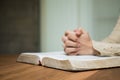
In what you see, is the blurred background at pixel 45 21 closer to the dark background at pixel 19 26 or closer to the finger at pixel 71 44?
the dark background at pixel 19 26

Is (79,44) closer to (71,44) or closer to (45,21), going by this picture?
(71,44)

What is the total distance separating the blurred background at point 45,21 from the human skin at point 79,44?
791 mm

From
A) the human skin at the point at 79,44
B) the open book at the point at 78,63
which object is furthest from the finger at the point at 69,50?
the open book at the point at 78,63

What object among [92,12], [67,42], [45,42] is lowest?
[45,42]

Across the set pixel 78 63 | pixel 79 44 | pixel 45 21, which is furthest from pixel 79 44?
pixel 45 21

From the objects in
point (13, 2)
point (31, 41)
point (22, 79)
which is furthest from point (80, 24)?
point (22, 79)

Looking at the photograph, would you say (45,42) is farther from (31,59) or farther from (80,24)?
(31,59)

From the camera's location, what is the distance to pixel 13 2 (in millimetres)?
1899

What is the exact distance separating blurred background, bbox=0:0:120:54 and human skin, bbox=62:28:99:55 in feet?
2.60

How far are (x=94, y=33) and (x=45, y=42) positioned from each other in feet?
1.35

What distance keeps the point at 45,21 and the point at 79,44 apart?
1062 millimetres

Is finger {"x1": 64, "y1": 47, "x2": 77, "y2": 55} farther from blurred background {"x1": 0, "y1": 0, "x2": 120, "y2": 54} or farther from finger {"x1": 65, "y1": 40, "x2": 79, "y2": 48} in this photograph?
blurred background {"x1": 0, "y1": 0, "x2": 120, "y2": 54}

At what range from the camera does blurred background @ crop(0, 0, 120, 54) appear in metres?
1.62

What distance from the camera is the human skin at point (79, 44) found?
2.66 feet
